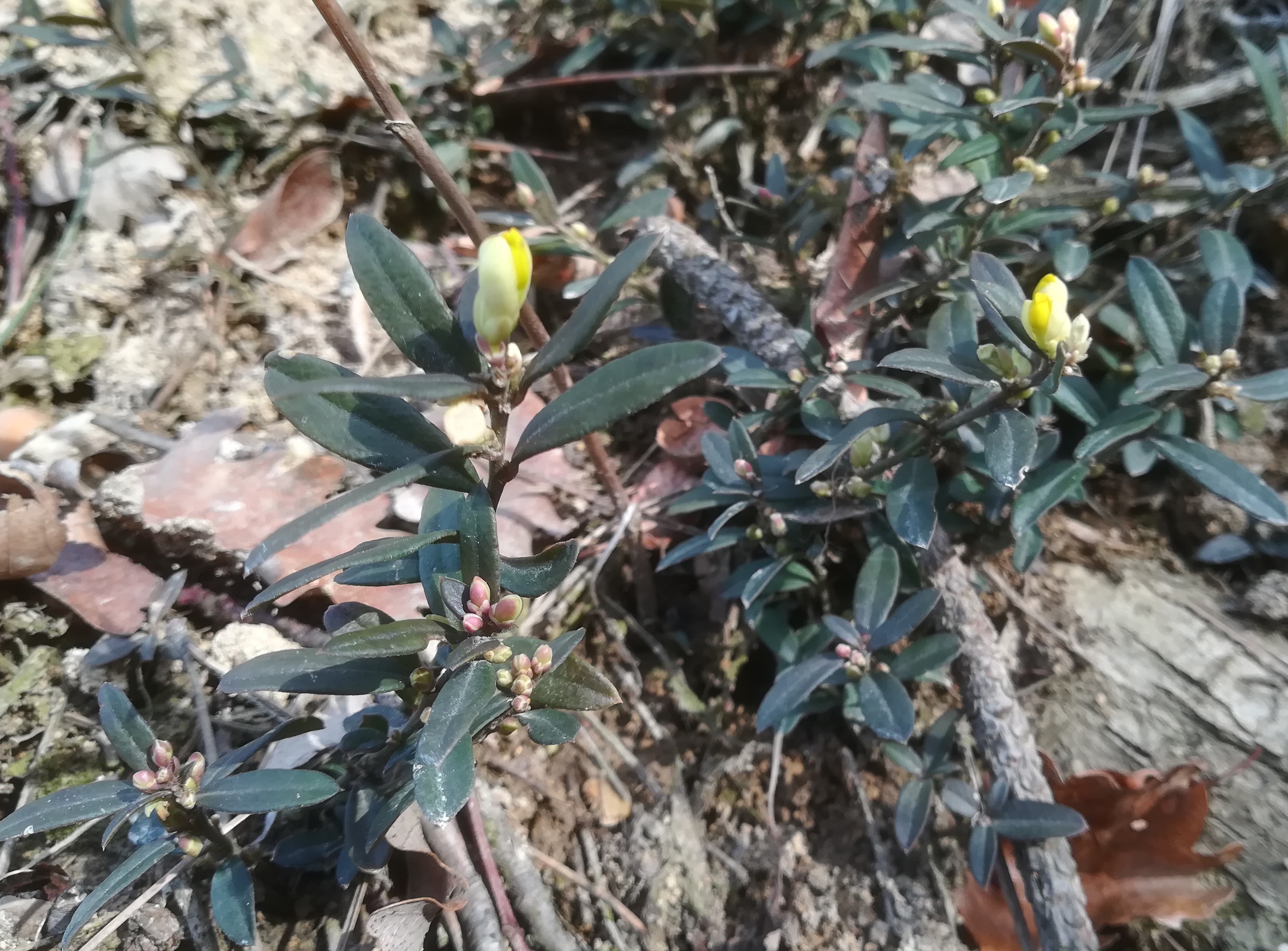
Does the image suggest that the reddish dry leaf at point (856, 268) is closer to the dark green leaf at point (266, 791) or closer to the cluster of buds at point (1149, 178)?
the cluster of buds at point (1149, 178)

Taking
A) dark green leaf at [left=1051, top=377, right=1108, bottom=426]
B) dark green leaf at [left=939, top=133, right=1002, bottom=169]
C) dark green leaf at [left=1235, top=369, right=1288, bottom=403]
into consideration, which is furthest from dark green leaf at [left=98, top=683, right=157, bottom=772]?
dark green leaf at [left=1235, top=369, right=1288, bottom=403]

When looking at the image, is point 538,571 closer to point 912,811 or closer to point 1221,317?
point 912,811

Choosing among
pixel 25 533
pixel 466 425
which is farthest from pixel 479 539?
pixel 25 533

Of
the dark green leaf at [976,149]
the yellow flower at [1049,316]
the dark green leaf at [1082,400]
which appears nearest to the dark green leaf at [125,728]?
the yellow flower at [1049,316]

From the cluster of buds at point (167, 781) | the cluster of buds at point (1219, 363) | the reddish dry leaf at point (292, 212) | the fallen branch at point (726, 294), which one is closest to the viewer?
the cluster of buds at point (167, 781)

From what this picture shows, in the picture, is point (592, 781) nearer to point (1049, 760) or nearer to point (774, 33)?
point (1049, 760)
